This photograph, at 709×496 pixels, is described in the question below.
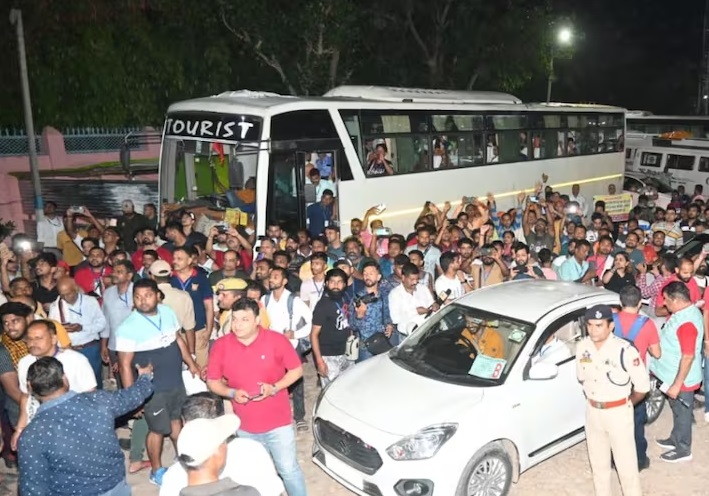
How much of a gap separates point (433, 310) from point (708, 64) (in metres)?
31.0

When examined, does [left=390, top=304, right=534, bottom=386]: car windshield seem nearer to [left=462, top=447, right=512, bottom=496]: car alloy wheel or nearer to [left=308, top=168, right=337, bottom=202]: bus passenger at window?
[left=462, top=447, right=512, bottom=496]: car alloy wheel

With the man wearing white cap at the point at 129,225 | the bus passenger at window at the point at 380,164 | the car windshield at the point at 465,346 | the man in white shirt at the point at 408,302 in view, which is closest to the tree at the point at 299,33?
the bus passenger at window at the point at 380,164

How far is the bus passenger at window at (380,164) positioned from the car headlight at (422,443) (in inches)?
288

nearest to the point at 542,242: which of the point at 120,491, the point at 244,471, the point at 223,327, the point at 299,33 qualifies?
the point at 223,327

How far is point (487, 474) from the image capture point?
5.08 meters

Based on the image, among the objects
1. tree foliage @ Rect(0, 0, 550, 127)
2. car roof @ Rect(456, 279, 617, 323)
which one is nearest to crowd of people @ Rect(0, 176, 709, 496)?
car roof @ Rect(456, 279, 617, 323)

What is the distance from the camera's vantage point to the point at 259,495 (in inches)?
121

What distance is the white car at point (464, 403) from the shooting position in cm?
484

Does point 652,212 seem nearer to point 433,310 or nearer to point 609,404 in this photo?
point 433,310

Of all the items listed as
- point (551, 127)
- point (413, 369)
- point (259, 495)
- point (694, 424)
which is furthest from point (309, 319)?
point (551, 127)

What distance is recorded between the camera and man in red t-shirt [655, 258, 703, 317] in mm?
6371

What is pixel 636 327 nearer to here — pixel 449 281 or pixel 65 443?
pixel 449 281

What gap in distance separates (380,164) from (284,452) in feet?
25.9

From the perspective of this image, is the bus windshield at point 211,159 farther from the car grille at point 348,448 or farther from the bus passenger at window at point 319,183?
the car grille at point 348,448
